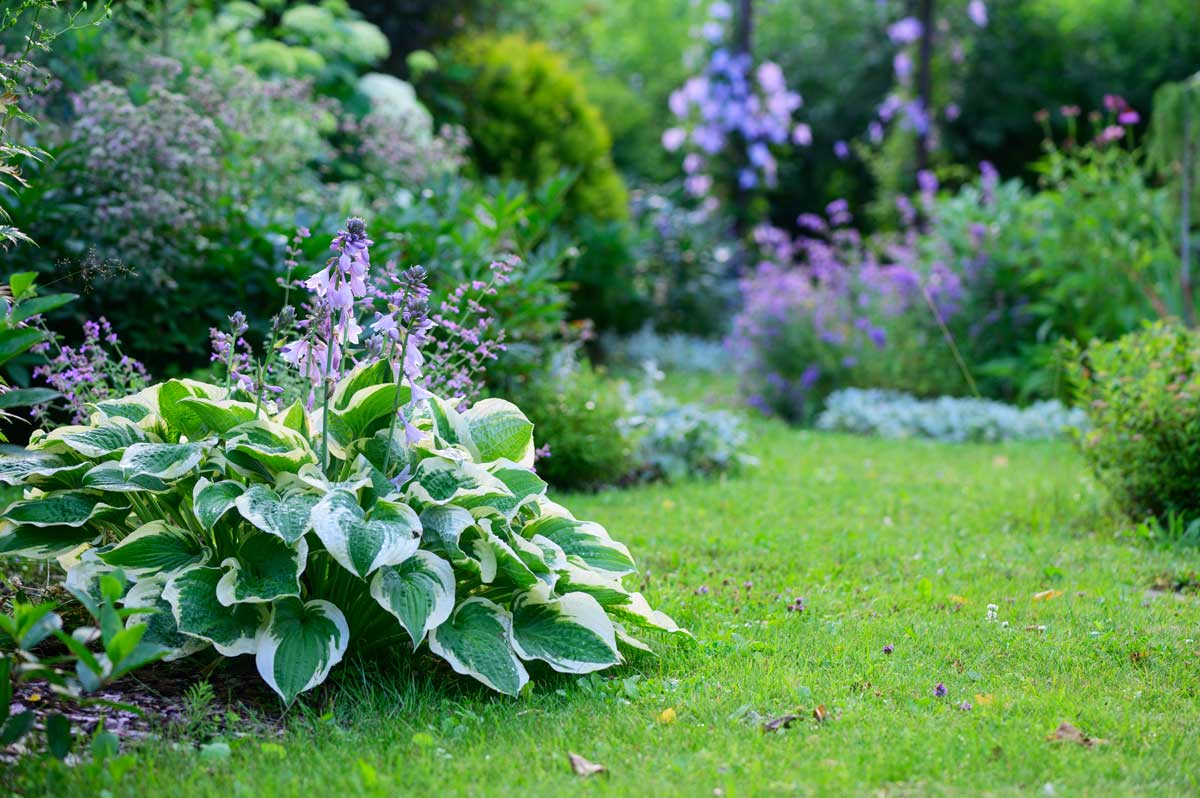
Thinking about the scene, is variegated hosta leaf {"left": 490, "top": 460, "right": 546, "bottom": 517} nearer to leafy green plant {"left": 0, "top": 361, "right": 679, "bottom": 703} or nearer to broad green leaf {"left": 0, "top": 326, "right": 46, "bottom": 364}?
leafy green plant {"left": 0, "top": 361, "right": 679, "bottom": 703}

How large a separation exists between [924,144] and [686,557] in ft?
28.4

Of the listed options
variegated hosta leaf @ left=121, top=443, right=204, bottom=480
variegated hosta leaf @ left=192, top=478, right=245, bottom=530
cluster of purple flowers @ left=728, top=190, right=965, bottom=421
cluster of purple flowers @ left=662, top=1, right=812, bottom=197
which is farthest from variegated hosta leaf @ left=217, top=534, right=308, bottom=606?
cluster of purple flowers @ left=662, top=1, right=812, bottom=197

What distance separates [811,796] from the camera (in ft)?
7.12

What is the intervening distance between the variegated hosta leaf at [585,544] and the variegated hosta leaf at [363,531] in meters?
0.54

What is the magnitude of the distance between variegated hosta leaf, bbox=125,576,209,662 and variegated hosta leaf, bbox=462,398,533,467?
882mm

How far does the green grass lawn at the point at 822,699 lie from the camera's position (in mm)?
2248

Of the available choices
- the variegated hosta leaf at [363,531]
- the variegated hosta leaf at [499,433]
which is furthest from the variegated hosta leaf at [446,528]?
the variegated hosta leaf at [499,433]

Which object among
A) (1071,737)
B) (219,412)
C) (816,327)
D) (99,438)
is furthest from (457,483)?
(816,327)

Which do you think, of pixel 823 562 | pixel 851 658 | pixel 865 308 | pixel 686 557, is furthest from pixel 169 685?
pixel 865 308

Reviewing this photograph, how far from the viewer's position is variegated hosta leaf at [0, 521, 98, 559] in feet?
9.12

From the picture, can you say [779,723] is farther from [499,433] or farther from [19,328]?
[19,328]

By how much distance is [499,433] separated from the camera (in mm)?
3123

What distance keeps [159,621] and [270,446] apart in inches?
19.0

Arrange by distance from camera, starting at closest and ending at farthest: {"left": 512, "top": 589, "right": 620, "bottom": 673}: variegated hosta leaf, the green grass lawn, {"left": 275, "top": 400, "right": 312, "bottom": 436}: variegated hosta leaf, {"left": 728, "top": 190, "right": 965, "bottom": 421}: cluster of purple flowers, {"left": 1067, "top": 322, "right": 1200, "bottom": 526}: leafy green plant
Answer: the green grass lawn < {"left": 512, "top": 589, "right": 620, "bottom": 673}: variegated hosta leaf < {"left": 275, "top": 400, "right": 312, "bottom": 436}: variegated hosta leaf < {"left": 1067, "top": 322, "right": 1200, "bottom": 526}: leafy green plant < {"left": 728, "top": 190, "right": 965, "bottom": 421}: cluster of purple flowers
